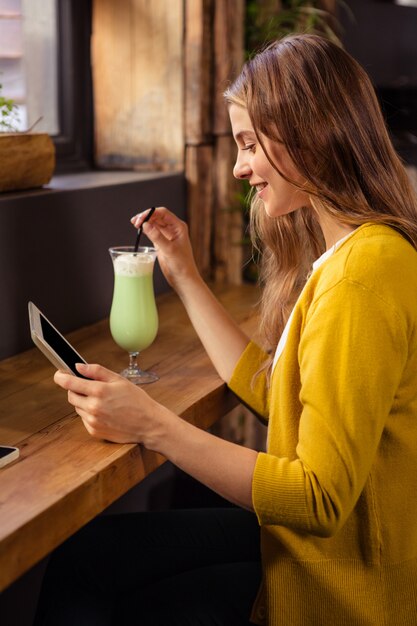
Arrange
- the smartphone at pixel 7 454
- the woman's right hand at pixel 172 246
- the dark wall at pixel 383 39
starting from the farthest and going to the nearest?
1. the dark wall at pixel 383 39
2. the woman's right hand at pixel 172 246
3. the smartphone at pixel 7 454

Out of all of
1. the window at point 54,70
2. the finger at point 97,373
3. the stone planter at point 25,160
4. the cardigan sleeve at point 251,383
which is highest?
the window at point 54,70

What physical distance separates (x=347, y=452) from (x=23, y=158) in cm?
117

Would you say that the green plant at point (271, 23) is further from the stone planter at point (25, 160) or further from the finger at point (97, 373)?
the finger at point (97, 373)

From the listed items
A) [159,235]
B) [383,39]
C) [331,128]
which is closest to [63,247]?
[159,235]

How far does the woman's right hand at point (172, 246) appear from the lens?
1793mm

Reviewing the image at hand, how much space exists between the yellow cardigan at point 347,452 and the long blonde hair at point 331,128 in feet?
0.23

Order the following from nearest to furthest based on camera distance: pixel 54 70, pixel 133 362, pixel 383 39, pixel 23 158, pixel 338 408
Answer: pixel 338 408, pixel 133 362, pixel 23 158, pixel 54 70, pixel 383 39

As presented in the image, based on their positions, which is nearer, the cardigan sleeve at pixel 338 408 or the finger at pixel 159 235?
the cardigan sleeve at pixel 338 408

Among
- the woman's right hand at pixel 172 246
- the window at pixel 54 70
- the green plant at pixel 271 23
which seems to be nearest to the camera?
the woman's right hand at pixel 172 246

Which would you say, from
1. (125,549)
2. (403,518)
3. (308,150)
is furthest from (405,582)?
(308,150)

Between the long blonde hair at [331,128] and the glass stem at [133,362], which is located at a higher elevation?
the long blonde hair at [331,128]

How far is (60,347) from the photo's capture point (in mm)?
1402

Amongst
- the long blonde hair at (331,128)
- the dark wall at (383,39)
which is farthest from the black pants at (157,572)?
the dark wall at (383,39)

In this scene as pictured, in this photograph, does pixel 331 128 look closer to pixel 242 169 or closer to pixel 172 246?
pixel 242 169
